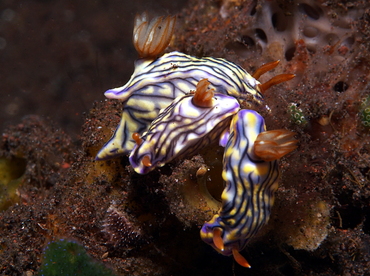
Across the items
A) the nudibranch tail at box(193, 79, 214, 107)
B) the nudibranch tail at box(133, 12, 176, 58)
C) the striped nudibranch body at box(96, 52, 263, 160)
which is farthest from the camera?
the nudibranch tail at box(133, 12, 176, 58)

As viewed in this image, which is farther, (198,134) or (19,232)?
(19,232)

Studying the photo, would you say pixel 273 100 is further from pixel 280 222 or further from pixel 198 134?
pixel 280 222

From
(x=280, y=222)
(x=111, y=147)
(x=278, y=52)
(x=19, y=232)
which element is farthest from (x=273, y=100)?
(x=19, y=232)

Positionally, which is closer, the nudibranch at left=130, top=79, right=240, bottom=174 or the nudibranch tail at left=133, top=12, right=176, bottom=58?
the nudibranch at left=130, top=79, right=240, bottom=174

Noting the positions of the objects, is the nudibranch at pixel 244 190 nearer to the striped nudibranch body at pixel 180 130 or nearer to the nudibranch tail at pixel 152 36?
the striped nudibranch body at pixel 180 130

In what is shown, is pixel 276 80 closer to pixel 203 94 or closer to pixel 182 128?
pixel 203 94

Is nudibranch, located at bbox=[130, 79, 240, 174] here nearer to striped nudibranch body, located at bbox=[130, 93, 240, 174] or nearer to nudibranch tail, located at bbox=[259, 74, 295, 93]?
striped nudibranch body, located at bbox=[130, 93, 240, 174]

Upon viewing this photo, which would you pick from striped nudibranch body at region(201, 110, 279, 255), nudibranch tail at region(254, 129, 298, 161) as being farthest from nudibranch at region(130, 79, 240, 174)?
nudibranch tail at region(254, 129, 298, 161)
